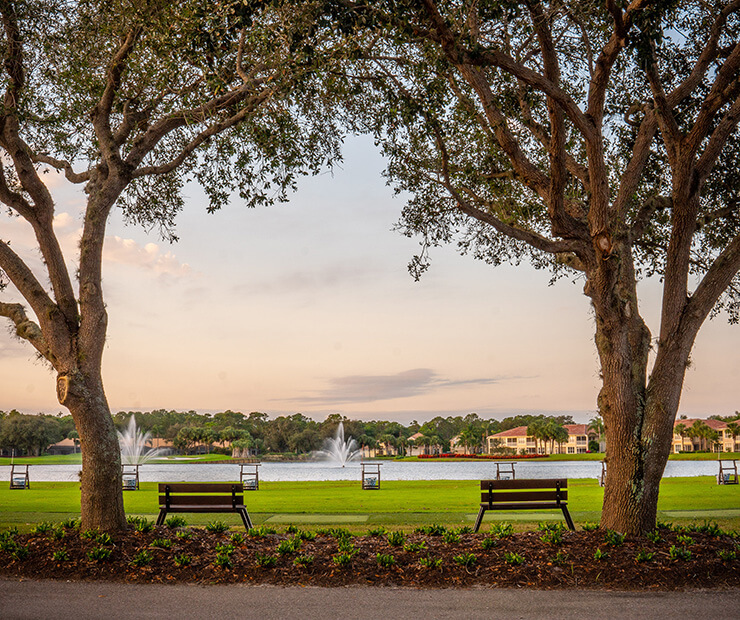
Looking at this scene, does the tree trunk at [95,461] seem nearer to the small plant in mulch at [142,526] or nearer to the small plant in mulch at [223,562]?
the small plant in mulch at [142,526]

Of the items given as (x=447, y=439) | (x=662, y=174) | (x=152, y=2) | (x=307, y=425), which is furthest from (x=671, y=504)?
(x=447, y=439)

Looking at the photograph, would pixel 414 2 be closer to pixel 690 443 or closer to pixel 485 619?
pixel 485 619

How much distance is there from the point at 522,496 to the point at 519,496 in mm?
50

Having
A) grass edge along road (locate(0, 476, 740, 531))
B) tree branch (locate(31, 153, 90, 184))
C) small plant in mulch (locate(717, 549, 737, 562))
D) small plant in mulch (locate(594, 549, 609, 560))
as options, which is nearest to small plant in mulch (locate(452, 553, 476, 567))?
small plant in mulch (locate(594, 549, 609, 560))

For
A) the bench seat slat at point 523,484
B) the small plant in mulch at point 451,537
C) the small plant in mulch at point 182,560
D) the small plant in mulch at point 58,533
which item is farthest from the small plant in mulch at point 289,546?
the bench seat slat at point 523,484

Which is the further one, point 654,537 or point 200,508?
point 200,508

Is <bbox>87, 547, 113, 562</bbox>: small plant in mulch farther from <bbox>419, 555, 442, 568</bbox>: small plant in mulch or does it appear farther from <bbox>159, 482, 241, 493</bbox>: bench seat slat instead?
<bbox>419, 555, 442, 568</bbox>: small plant in mulch

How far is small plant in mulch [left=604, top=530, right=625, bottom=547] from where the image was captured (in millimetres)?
9500

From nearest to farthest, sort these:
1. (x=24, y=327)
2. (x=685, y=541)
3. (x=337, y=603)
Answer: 1. (x=337, y=603)
2. (x=685, y=541)
3. (x=24, y=327)

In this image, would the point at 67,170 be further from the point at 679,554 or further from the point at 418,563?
the point at 679,554

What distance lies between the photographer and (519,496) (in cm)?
1199

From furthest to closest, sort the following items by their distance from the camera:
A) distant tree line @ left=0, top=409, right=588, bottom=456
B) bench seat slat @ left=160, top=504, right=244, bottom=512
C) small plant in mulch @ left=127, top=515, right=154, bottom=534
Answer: distant tree line @ left=0, top=409, right=588, bottom=456
bench seat slat @ left=160, top=504, right=244, bottom=512
small plant in mulch @ left=127, top=515, right=154, bottom=534

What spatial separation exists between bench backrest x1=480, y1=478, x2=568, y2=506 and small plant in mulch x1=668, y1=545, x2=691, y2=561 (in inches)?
108

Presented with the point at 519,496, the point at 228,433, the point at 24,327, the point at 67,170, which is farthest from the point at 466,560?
the point at 228,433
